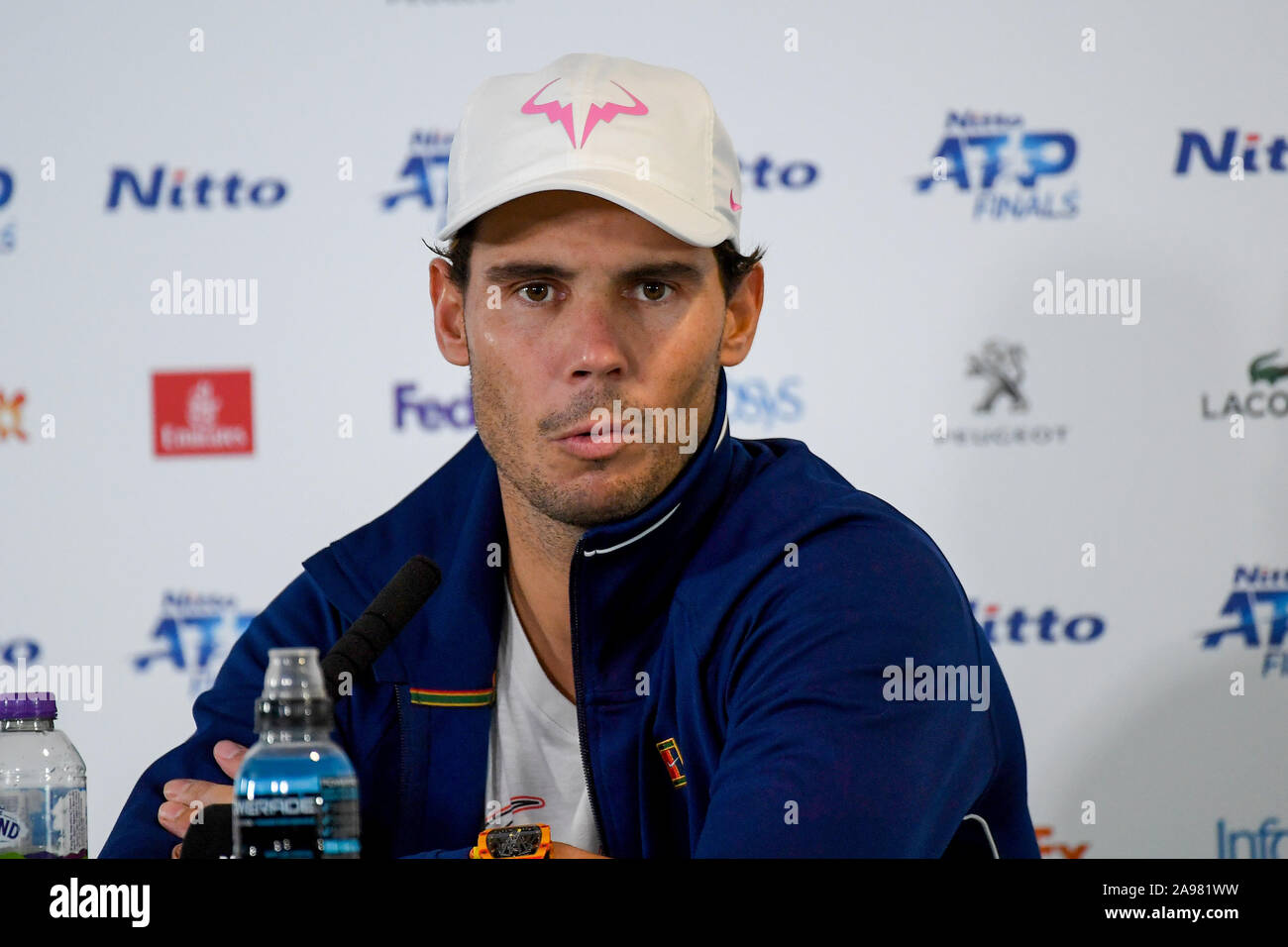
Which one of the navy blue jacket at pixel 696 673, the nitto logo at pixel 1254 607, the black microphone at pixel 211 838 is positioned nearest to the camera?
Result: the black microphone at pixel 211 838

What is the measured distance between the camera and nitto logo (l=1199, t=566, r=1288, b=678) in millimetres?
2492

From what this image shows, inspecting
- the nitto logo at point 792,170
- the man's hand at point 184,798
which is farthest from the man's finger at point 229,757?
the nitto logo at point 792,170

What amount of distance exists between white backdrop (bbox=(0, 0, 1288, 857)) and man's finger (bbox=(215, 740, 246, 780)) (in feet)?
4.34

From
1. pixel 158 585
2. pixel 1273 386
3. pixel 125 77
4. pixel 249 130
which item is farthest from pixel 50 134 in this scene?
pixel 1273 386

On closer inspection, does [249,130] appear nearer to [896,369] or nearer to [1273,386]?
[896,369]

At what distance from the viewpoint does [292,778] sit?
777 millimetres

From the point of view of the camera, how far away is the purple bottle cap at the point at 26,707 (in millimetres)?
1102

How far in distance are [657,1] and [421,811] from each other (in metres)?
1.83

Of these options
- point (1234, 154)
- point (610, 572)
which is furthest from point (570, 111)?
point (1234, 154)

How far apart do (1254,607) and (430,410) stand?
161 centimetres

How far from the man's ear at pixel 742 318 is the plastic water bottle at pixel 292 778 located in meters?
0.77

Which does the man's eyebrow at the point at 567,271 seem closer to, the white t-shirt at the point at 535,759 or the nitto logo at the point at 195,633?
the white t-shirt at the point at 535,759
